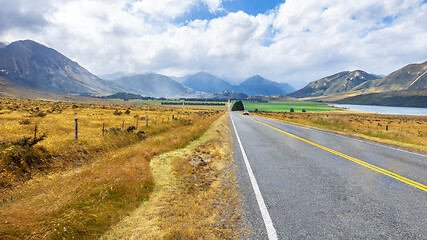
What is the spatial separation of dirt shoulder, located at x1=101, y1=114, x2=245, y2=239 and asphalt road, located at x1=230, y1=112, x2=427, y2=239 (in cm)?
42

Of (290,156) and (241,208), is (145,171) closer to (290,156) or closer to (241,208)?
(241,208)

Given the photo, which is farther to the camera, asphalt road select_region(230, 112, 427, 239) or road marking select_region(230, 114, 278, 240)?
asphalt road select_region(230, 112, 427, 239)

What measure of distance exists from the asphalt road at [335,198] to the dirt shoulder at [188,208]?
16.7 inches

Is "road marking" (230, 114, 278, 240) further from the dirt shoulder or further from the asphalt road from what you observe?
the dirt shoulder

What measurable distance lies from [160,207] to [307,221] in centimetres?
322

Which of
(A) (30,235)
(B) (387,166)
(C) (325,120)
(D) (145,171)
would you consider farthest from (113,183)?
(C) (325,120)

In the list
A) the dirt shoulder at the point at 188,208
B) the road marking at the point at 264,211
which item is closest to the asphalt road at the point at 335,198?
the road marking at the point at 264,211

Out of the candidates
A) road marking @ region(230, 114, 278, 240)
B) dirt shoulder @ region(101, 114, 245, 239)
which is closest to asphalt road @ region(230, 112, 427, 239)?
road marking @ region(230, 114, 278, 240)

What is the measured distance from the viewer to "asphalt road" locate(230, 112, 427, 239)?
3.76 m

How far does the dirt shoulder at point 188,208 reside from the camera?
12.4ft

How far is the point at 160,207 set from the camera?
4.97m

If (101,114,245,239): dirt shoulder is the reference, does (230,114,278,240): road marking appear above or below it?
above

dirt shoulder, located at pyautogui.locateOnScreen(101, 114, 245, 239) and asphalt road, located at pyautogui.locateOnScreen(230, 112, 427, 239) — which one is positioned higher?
asphalt road, located at pyautogui.locateOnScreen(230, 112, 427, 239)

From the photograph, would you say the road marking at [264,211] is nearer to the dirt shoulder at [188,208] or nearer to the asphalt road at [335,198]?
the asphalt road at [335,198]
